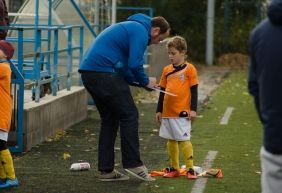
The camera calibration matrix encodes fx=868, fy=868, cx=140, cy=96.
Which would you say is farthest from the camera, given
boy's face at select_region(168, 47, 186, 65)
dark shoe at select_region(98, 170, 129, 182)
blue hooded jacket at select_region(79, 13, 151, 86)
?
boy's face at select_region(168, 47, 186, 65)

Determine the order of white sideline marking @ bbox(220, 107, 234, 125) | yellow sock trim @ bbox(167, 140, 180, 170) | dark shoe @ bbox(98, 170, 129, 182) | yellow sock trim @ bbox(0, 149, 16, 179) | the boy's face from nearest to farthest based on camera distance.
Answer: yellow sock trim @ bbox(0, 149, 16, 179)
dark shoe @ bbox(98, 170, 129, 182)
the boy's face
yellow sock trim @ bbox(167, 140, 180, 170)
white sideline marking @ bbox(220, 107, 234, 125)

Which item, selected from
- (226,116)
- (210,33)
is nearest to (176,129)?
(226,116)

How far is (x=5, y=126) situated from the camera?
8.68 metres

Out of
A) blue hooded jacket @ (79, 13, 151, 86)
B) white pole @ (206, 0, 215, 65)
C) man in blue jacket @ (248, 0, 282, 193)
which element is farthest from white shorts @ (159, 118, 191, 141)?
white pole @ (206, 0, 215, 65)

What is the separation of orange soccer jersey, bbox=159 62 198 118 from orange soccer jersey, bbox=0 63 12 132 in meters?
1.73

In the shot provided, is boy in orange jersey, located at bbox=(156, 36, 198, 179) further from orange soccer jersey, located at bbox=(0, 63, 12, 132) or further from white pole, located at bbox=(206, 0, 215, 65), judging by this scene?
white pole, located at bbox=(206, 0, 215, 65)

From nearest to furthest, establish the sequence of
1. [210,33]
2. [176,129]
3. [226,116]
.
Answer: [176,129]
[226,116]
[210,33]

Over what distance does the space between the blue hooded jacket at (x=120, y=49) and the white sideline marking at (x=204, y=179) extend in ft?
3.88

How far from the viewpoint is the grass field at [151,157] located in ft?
28.9

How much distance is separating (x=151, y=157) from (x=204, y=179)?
172 centimetres

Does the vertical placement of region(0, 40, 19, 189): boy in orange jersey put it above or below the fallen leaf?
above

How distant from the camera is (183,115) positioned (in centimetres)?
941

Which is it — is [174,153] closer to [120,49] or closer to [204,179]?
[204,179]

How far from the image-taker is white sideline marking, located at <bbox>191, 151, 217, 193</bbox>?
871cm
